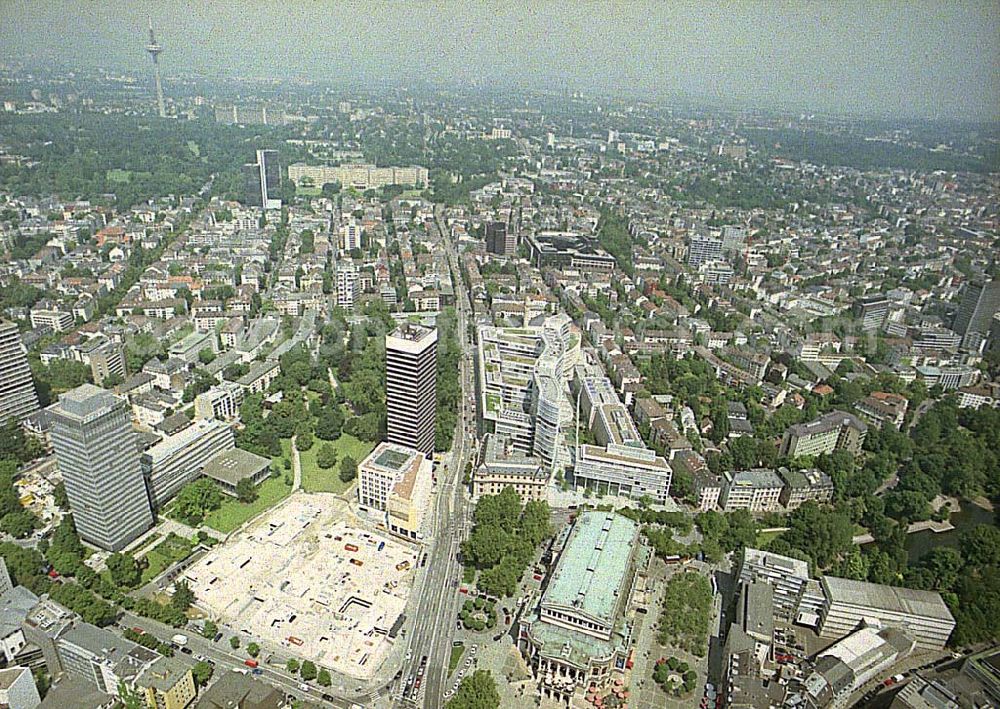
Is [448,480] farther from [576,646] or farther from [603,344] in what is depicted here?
[603,344]

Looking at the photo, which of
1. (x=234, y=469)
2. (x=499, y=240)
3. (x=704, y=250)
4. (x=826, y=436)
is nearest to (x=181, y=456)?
(x=234, y=469)

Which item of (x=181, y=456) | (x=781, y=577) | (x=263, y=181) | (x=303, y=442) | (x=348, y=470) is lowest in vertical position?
(x=303, y=442)

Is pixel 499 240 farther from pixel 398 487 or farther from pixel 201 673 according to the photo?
pixel 201 673

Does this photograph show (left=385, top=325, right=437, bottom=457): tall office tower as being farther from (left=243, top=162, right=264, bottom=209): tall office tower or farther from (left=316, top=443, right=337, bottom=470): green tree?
(left=243, top=162, right=264, bottom=209): tall office tower

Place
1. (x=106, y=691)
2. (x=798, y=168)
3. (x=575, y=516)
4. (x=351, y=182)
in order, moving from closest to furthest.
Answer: (x=106, y=691), (x=575, y=516), (x=798, y=168), (x=351, y=182)

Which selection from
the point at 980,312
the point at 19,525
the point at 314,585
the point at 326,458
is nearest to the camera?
the point at 314,585

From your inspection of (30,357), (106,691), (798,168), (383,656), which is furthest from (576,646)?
(798,168)

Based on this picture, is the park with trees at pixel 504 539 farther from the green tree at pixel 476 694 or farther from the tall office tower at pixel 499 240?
the tall office tower at pixel 499 240

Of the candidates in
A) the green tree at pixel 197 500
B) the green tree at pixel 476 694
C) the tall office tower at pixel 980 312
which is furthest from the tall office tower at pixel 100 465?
the tall office tower at pixel 980 312

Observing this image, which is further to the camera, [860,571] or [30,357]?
[30,357]
